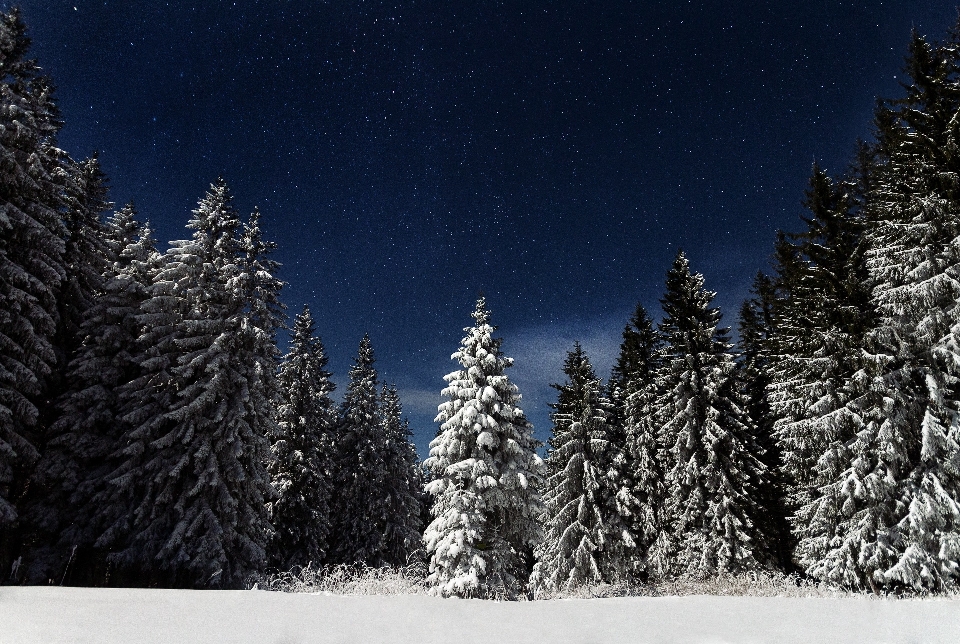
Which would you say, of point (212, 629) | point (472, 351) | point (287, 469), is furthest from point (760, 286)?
point (212, 629)

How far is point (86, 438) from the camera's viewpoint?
20.1m

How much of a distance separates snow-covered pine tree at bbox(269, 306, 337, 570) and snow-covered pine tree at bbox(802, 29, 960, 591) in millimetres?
24502

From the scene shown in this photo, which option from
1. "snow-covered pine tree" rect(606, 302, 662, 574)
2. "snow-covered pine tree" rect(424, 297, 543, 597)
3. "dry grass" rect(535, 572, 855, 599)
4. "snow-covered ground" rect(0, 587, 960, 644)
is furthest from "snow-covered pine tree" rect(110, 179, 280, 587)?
"snow-covered pine tree" rect(606, 302, 662, 574)

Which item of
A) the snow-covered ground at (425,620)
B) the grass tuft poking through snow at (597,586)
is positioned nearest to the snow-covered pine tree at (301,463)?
the grass tuft poking through snow at (597,586)

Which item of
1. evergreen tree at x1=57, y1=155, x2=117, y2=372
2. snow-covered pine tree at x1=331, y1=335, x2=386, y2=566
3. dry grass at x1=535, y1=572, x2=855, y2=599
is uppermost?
evergreen tree at x1=57, y1=155, x2=117, y2=372

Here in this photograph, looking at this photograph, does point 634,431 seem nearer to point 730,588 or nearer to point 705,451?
point 705,451

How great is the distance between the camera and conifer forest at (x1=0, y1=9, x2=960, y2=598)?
15695mm

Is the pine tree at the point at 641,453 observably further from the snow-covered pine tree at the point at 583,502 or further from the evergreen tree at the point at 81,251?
the evergreen tree at the point at 81,251

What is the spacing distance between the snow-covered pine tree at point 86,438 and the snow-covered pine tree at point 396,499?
17.7 m

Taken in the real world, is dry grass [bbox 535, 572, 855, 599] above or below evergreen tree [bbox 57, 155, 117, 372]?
below

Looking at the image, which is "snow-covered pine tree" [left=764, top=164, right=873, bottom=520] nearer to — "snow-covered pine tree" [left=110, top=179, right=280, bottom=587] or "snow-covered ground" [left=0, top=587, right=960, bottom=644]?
"snow-covered ground" [left=0, top=587, right=960, bottom=644]

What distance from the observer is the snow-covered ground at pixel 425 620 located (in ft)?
14.0

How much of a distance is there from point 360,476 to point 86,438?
1742 centimetres

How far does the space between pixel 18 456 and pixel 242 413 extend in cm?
698
